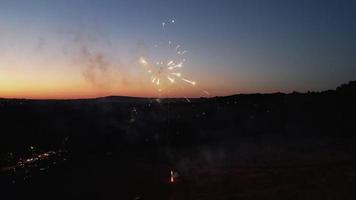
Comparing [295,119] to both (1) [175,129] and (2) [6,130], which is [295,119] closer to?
(1) [175,129]

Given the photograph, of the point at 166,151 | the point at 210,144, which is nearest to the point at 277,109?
the point at 210,144

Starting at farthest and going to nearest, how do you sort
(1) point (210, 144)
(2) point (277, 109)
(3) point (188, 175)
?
(2) point (277, 109)
(1) point (210, 144)
(3) point (188, 175)

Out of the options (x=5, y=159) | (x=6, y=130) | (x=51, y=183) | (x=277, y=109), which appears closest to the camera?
(x=51, y=183)

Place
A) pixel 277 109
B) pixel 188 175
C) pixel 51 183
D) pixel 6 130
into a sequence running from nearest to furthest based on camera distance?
pixel 51 183, pixel 188 175, pixel 6 130, pixel 277 109

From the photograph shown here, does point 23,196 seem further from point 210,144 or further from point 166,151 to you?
point 210,144

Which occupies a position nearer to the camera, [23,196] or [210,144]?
[23,196]

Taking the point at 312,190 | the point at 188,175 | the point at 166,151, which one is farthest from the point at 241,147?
the point at 312,190
